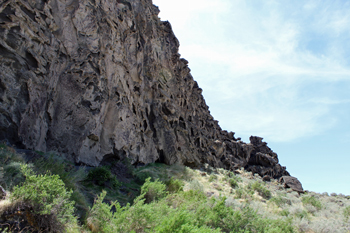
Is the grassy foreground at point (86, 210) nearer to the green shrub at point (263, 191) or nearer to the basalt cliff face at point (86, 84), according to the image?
the basalt cliff face at point (86, 84)

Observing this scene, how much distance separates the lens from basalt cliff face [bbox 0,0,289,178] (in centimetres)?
841

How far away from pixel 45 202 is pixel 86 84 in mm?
8458

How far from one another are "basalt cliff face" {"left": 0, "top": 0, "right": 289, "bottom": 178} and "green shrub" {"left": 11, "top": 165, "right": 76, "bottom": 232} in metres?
4.79

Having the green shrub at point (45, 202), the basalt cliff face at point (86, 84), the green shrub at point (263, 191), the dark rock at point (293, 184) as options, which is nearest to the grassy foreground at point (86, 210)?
the green shrub at point (45, 202)

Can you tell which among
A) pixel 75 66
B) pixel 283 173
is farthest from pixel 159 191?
pixel 283 173

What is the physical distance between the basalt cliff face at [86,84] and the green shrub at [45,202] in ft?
15.7

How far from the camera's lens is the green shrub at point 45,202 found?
380 centimetres

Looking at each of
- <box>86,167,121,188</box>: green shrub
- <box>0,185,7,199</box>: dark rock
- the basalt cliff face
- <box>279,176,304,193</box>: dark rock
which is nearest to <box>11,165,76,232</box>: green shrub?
<box>0,185,7,199</box>: dark rock

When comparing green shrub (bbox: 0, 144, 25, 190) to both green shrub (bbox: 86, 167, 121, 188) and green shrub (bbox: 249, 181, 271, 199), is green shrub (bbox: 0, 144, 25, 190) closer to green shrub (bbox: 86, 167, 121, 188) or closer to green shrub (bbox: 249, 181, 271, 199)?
green shrub (bbox: 86, 167, 121, 188)

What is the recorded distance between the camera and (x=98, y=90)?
471 inches

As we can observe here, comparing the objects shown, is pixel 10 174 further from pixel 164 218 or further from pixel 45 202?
pixel 164 218

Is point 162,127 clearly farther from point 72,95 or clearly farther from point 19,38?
point 19,38

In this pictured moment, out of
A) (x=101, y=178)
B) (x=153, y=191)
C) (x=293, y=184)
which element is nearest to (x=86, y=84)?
(x=101, y=178)

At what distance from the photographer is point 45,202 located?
394 centimetres
